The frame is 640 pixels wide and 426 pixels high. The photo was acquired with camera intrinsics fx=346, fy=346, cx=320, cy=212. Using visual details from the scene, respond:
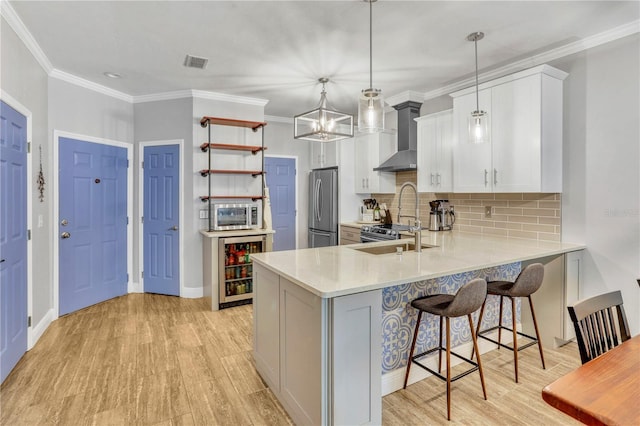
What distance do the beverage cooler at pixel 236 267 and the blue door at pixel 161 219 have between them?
85cm

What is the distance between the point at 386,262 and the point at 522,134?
1958 mm

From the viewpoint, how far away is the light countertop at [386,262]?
181 centimetres

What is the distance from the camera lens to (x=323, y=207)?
572cm

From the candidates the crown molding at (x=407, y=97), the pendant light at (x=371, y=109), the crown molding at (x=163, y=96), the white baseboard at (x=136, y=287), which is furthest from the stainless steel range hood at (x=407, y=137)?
the white baseboard at (x=136, y=287)

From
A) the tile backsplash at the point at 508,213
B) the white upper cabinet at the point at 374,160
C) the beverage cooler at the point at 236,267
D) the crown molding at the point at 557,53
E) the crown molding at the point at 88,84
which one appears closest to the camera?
the crown molding at the point at 557,53

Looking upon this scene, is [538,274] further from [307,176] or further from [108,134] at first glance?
[108,134]

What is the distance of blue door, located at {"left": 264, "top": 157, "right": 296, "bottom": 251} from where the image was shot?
234 inches

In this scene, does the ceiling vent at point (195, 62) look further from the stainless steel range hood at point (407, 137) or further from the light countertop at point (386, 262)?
the stainless steel range hood at point (407, 137)

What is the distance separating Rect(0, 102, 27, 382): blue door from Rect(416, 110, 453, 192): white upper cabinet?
156 inches

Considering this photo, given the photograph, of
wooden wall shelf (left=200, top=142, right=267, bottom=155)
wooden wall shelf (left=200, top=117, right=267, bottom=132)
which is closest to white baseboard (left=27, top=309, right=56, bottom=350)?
wooden wall shelf (left=200, top=142, right=267, bottom=155)

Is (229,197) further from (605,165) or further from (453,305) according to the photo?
(605,165)

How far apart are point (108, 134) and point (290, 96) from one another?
2346 millimetres

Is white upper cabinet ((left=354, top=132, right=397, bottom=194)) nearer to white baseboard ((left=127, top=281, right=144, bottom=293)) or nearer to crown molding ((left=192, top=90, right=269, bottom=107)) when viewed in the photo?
crown molding ((left=192, top=90, right=269, bottom=107))

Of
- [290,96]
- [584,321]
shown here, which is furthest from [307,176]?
[584,321]
